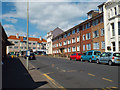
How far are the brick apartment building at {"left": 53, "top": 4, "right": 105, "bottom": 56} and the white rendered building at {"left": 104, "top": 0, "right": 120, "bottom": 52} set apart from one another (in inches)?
76.2

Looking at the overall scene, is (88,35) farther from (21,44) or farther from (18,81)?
(21,44)

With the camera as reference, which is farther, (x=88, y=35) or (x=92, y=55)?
(x=88, y=35)

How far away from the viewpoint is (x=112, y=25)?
25.1 meters

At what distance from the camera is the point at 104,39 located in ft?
91.2

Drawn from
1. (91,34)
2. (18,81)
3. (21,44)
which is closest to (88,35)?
(91,34)

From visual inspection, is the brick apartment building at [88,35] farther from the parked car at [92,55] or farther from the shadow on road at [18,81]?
the shadow on road at [18,81]

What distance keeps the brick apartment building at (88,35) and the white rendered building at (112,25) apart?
194 centimetres

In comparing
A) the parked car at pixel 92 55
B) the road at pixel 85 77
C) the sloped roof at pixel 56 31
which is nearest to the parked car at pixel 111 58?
the parked car at pixel 92 55

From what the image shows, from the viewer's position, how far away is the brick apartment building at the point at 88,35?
29.5 meters

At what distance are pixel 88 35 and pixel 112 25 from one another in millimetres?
10167

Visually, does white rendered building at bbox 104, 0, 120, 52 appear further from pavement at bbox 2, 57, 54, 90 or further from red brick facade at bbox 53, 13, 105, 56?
pavement at bbox 2, 57, 54, 90

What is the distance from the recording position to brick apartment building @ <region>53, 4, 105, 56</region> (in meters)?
29.5

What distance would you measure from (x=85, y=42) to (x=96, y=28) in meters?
6.13

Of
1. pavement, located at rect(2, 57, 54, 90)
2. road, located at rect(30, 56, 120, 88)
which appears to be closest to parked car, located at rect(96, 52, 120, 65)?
road, located at rect(30, 56, 120, 88)
